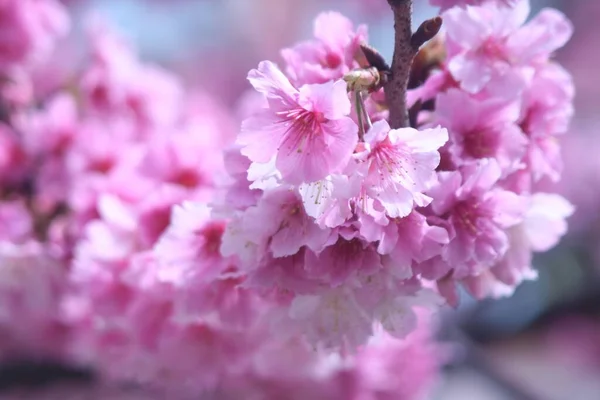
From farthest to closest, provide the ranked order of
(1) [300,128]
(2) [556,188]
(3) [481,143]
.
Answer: (2) [556,188], (3) [481,143], (1) [300,128]

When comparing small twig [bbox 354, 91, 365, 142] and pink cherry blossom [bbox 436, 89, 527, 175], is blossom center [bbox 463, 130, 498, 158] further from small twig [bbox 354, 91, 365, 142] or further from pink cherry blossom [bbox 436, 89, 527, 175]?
small twig [bbox 354, 91, 365, 142]

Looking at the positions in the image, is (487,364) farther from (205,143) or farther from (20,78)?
(20,78)

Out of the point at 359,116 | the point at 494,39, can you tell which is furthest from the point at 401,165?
the point at 494,39

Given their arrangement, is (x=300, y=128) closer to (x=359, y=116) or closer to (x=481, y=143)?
(x=359, y=116)

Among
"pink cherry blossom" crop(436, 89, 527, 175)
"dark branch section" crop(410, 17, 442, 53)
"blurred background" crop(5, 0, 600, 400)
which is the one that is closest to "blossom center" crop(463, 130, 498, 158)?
"pink cherry blossom" crop(436, 89, 527, 175)

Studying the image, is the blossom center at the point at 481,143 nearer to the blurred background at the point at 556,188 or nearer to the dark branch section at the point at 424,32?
the dark branch section at the point at 424,32

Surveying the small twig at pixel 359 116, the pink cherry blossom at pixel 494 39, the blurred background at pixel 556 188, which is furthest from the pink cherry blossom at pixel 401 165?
the blurred background at pixel 556 188

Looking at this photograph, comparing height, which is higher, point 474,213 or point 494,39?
point 494,39
